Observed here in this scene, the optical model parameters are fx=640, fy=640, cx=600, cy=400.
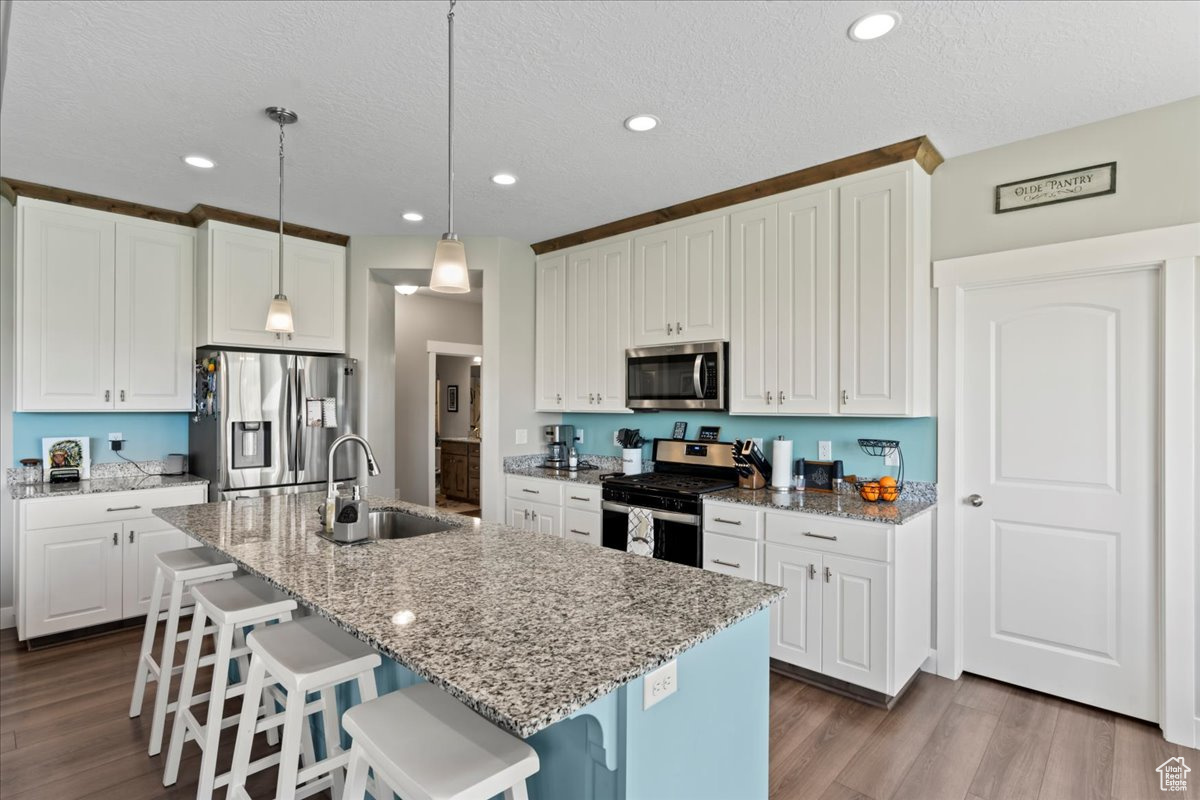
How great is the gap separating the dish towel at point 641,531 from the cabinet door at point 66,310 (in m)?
3.23

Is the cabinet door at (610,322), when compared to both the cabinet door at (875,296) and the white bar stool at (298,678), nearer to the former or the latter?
the cabinet door at (875,296)

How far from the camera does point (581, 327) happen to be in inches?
179

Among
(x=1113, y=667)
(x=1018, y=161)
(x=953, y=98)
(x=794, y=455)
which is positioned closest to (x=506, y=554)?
(x=794, y=455)

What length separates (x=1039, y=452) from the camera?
2.95 metres

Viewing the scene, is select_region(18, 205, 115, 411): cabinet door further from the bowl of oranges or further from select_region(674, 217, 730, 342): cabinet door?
the bowl of oranges

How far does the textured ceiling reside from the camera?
2.10 metres

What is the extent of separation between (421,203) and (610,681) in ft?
11.0

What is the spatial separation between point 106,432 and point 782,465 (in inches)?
164

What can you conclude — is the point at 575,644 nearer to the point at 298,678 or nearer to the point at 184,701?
the point at 298,678

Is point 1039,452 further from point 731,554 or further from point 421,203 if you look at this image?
point 421,203

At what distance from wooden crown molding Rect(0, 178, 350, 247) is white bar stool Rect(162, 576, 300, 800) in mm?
2606

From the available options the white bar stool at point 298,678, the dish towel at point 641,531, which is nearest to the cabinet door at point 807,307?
the dish towel at point 641,531

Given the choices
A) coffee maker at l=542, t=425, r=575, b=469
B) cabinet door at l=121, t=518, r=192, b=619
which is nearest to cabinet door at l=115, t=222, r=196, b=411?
cabinet door at l=121, t=518, r=192, b=619

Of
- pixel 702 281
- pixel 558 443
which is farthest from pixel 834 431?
pixel 558 443
